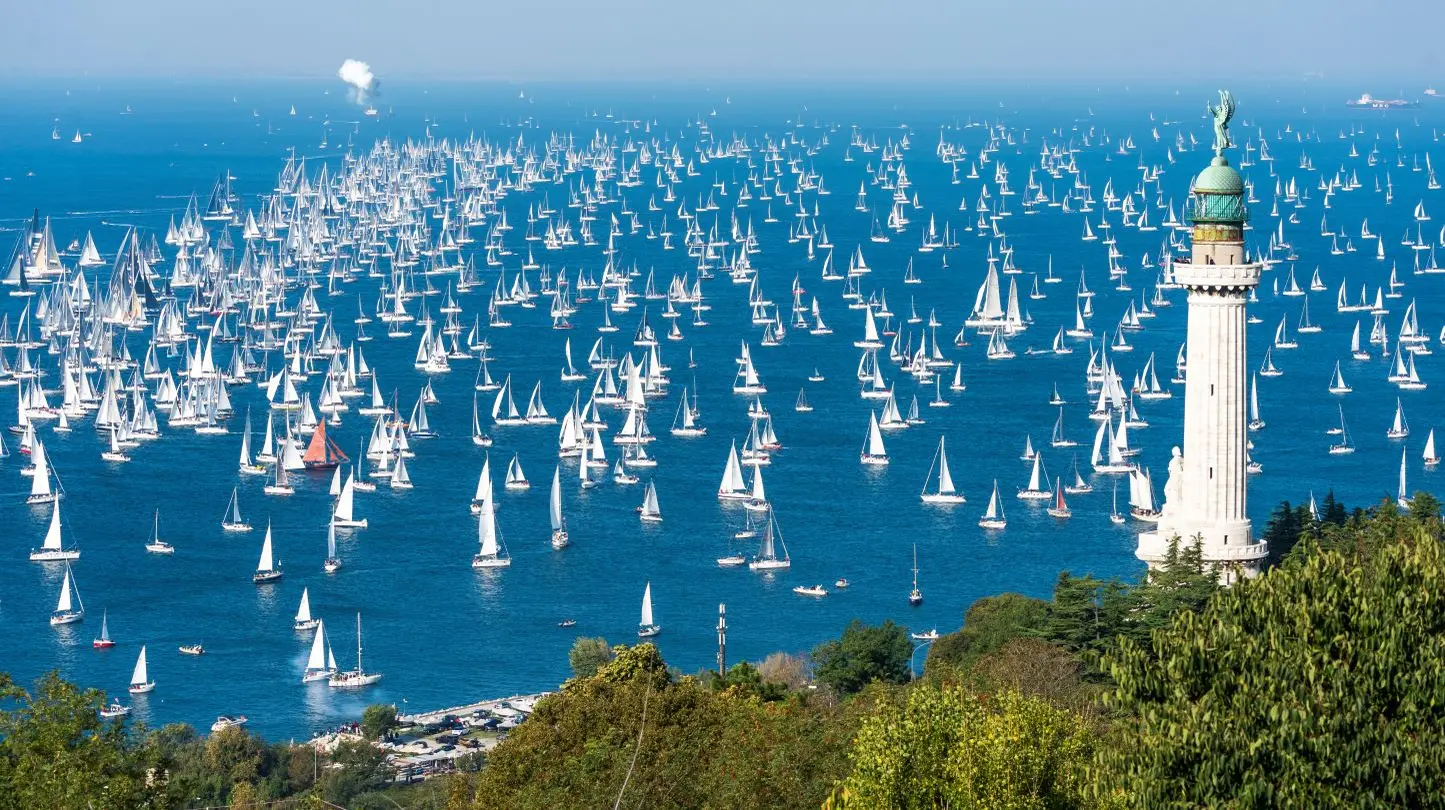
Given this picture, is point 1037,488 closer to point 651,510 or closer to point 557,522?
point 651,510

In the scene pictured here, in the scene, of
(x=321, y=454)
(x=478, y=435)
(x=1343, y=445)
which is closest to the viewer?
(x=1343, y=445)

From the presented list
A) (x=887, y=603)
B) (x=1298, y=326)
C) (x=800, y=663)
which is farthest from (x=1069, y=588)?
(x=1298, y=326)

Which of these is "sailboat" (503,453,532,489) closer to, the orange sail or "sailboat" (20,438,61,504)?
the orange sail

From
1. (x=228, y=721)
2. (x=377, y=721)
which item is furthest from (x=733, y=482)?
(x=377, y=721)

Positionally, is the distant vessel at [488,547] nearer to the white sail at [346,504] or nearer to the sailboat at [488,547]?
the sailboat at [488,547]

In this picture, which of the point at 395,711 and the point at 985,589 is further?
the point at 985,589

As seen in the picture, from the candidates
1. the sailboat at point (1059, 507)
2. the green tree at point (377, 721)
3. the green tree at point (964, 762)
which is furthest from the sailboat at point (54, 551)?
the green tree at point (964, 762)

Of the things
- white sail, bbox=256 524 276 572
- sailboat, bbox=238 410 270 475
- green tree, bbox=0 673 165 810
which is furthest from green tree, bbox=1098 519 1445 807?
sailboat, bbox=238 410 270 475

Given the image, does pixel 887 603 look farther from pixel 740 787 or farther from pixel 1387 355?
pixel 1387 355
